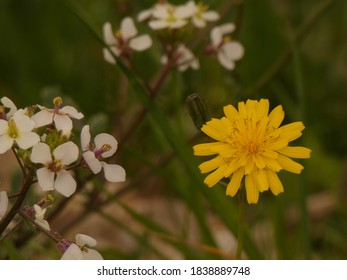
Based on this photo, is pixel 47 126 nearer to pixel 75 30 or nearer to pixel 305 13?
pixel 75 30

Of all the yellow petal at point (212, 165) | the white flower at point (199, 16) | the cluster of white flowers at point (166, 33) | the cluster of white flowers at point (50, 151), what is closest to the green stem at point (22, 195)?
the cluster of white flowers at point (50, 151)

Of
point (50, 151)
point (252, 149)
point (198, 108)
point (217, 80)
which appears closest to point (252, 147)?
point (252, 149)

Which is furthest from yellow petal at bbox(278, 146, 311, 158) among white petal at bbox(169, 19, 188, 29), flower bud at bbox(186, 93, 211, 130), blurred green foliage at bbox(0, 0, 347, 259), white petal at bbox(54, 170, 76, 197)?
blurred green foliage at bbox(0, 0, 347, 259)

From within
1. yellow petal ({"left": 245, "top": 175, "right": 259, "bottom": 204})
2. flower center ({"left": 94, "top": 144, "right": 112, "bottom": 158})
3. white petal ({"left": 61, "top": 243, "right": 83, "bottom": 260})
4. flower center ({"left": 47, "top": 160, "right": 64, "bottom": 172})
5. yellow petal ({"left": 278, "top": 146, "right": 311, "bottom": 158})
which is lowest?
white petal ({"left": 61, "top": 243, "right": 83, "bottom": 260})

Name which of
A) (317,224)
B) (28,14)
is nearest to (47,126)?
(317,224)

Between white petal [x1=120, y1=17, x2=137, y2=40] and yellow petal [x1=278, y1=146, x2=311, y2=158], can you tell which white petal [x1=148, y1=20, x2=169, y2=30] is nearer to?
white petal [x1=120, y1=17, x2=137, y2=40]

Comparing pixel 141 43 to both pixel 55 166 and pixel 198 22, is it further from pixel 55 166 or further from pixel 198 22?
pixel 55 166

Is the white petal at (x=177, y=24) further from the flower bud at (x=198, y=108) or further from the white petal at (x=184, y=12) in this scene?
the flower bud at (x=198, y=108)
